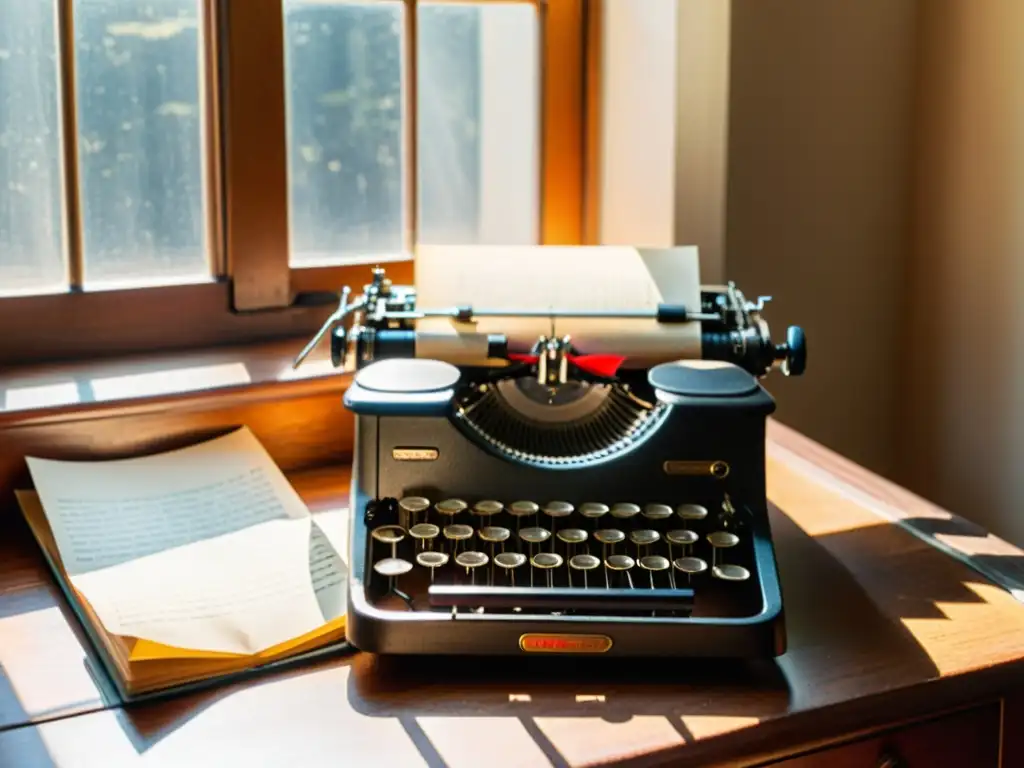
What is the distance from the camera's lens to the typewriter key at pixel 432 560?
3.24 feet

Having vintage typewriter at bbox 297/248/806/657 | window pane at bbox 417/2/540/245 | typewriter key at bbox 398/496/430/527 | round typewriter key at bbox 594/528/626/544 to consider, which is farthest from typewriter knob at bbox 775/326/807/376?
window pane at bbox 417/2/540/245

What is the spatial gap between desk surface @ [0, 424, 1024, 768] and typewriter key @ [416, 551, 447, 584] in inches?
3.0

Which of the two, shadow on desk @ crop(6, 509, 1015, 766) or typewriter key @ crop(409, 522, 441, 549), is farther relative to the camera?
typewriter key @ crop(409, 522, 441, 549)

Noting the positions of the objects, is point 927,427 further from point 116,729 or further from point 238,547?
point 116,729

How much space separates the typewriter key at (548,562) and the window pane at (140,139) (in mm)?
759

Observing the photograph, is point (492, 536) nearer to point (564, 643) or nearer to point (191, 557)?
point (564, 643)

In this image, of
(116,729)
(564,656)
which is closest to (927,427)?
(564,656)

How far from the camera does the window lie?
1451 mm

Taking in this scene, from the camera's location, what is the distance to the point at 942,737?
38.5 inches

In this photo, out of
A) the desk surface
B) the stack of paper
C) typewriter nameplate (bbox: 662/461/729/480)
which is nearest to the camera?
the desk surface

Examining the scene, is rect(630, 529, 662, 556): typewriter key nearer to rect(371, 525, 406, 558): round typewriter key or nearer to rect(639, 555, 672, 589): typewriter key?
rect(639, 555, 672, 589): typewriter key

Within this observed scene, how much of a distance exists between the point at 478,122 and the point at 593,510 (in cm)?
82

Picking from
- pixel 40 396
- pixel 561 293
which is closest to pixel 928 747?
pixel 561 293

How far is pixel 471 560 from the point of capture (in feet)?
3.25
